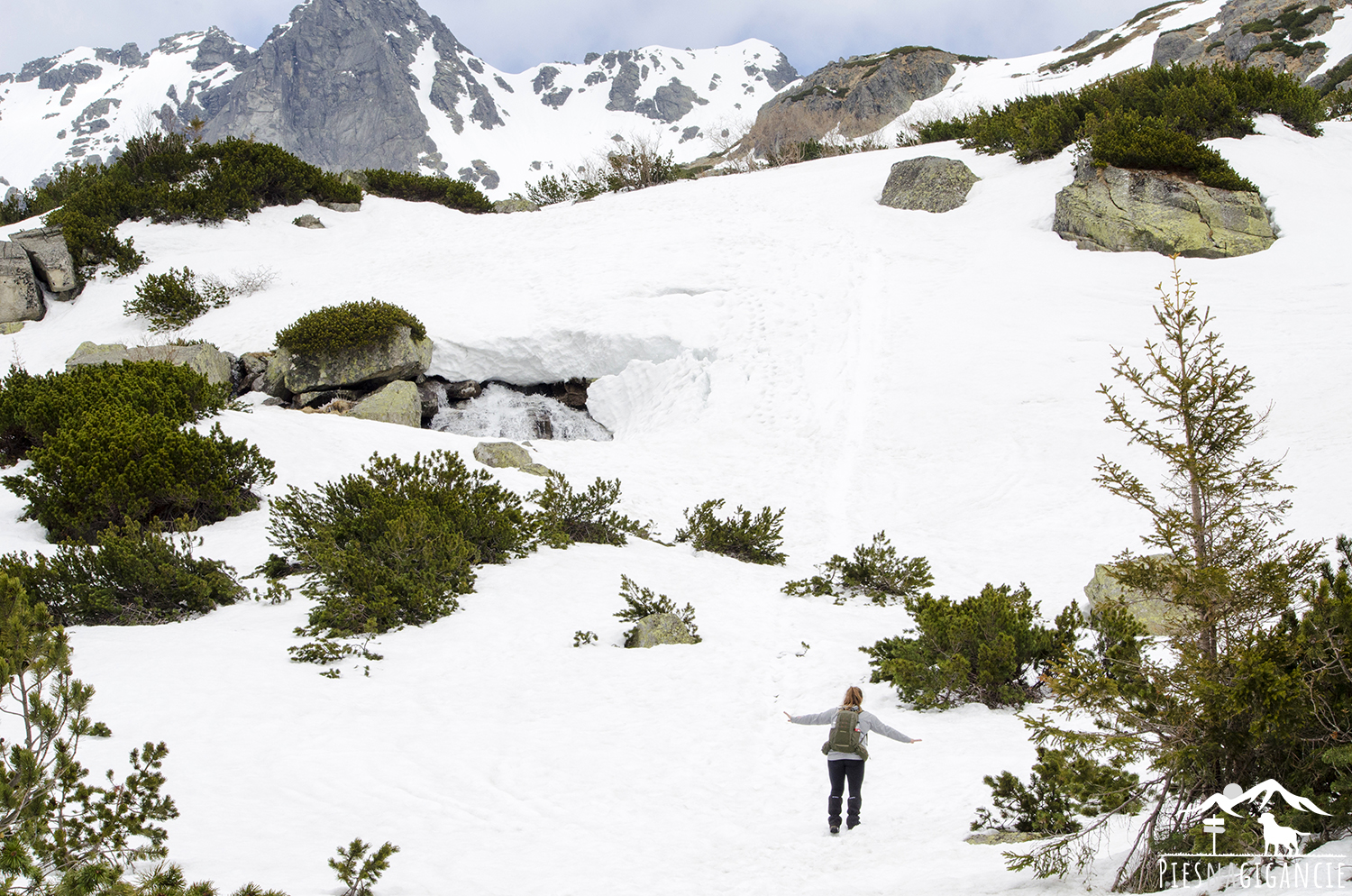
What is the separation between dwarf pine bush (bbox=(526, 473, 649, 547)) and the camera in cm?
1000

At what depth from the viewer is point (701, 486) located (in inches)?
502

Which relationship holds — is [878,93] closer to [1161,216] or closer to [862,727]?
[1161,216]

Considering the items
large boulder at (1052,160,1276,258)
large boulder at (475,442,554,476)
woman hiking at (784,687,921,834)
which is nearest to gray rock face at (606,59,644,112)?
large boulder at (1052,160,1276,258)

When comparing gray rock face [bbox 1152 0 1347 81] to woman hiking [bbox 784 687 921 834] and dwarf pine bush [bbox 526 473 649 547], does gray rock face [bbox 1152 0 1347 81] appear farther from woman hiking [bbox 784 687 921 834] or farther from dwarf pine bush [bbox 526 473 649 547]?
woman hiking [bbox 784 687 921 834]

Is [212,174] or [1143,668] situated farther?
[212,174]

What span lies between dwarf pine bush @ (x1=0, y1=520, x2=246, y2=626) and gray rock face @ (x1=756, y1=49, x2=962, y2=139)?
4653 centimetres

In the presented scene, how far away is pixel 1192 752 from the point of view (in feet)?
8.70

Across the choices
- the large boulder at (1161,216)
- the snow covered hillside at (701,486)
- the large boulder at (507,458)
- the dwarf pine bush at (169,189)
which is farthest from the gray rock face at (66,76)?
the large boulder at (1161,216)

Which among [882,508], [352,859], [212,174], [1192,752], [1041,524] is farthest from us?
[212,174]

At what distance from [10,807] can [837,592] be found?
773 centimetres

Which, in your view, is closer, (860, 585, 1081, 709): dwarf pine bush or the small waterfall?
(860, 585, 1081, 709): dwarf pine bush

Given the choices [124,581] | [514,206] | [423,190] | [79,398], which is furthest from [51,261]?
[124,581]

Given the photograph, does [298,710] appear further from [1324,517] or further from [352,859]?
[1324,517]

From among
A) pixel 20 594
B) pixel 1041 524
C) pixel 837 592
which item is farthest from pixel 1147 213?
pixel 20 594
